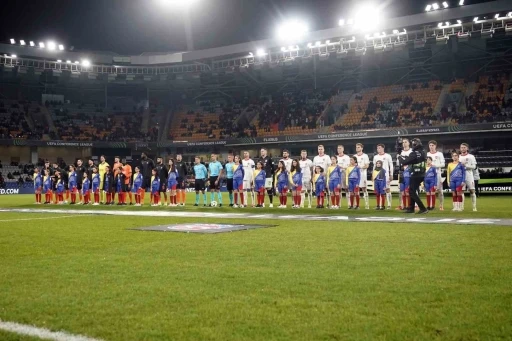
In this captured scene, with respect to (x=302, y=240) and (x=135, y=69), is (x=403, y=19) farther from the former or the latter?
(x=302, y=240)

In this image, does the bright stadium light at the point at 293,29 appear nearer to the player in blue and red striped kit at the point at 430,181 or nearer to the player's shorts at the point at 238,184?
the player's shorts at the point at 238,184

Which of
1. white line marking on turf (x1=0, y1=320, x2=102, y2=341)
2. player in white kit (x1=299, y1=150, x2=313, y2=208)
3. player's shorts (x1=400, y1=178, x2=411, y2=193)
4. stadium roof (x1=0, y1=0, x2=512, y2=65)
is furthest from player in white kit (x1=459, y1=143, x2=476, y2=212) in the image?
stadium roof (x1=0, y1=0, x2=512, y2=65)

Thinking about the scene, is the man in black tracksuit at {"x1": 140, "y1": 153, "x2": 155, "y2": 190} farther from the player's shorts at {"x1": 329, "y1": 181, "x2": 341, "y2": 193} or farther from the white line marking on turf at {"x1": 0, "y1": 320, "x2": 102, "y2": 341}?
the white line marking on turf at {"x1": 0, "y1": 320, "x2": 102, "y2": 341}

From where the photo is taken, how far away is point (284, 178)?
1864cm

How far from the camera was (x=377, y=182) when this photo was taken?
1686cm

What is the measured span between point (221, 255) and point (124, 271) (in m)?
1.63

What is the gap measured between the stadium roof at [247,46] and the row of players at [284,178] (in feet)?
64.9

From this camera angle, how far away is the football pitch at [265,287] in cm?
372

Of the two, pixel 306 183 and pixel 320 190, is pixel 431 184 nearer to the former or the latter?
pixel 320 190

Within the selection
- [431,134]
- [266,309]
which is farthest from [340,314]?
[431,134]

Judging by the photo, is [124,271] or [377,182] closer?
[124,271]

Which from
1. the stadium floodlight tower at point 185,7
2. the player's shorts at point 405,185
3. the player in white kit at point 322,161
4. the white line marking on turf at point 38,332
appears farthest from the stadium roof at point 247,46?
the white line marking on turf at point 38,332

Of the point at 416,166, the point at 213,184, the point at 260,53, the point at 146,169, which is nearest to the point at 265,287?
the point at 416,166

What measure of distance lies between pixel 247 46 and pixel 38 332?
4194 centimetres
